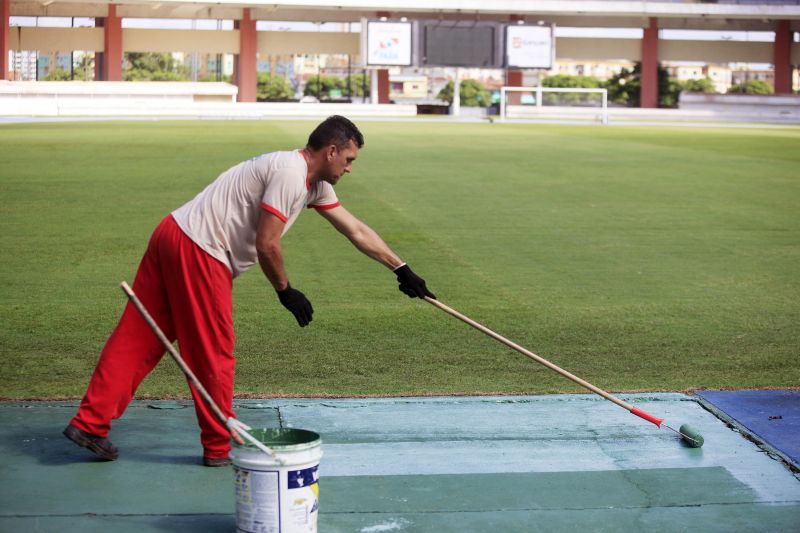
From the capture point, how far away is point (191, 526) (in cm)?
473

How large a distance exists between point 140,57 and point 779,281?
387ft

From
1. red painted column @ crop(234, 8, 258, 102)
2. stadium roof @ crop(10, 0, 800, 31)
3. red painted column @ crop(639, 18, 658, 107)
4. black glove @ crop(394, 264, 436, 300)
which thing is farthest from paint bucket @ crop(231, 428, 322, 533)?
red painted column @ crop(639, 18, 658, 107)

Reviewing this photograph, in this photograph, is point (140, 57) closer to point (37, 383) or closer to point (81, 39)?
point (81, 39)

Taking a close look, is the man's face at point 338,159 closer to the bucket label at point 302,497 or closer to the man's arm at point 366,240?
the man's arm at point 366,240

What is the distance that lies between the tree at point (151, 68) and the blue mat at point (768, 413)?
9915 centimetres

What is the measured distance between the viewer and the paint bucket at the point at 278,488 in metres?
4.33

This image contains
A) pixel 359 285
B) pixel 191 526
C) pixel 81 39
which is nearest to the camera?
pixel 191 526

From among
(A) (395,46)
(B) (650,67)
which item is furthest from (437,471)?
(B) (650,67)

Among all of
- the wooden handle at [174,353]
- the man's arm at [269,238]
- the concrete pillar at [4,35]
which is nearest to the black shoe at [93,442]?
the wooden handle at [174,353]

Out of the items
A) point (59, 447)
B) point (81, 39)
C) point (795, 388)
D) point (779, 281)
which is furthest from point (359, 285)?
point (81, 39)

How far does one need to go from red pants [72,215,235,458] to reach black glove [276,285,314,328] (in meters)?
0.29

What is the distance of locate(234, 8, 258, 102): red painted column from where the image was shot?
7275 centimetres

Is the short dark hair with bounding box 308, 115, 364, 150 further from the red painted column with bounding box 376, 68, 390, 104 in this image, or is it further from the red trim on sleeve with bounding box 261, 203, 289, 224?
the red painted column with bounding box 376, 68, 390, 104

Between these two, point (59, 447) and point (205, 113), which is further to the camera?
point (205, 113)
